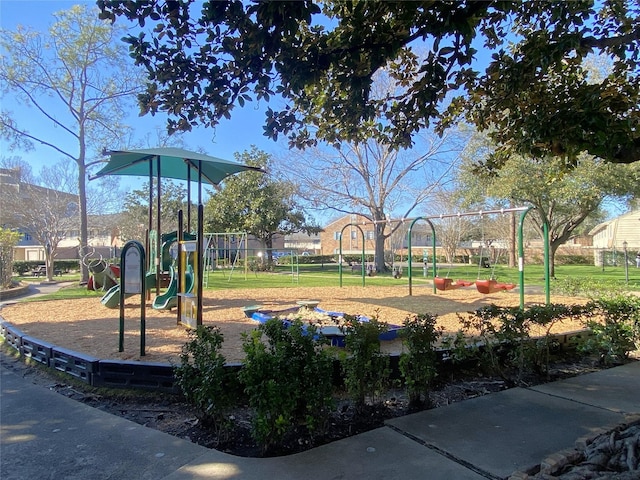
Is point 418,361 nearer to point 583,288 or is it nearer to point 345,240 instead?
point 583,288

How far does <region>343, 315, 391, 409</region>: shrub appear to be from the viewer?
351 centimetres

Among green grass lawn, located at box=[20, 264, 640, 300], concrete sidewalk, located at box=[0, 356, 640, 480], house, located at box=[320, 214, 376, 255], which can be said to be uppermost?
house, located at box=[320, 214, 376, 255]

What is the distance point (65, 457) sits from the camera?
2965mm

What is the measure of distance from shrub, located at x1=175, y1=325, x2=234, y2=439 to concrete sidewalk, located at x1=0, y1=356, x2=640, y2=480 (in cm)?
27

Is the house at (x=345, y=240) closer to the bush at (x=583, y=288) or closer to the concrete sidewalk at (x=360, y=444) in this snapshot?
the bush at (x=583, y=288)

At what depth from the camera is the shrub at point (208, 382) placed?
3.17 m

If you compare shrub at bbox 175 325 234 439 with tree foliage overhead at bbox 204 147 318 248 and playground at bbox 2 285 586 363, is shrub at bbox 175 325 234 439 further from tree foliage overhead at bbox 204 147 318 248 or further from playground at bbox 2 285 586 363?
tree foliage overhead at bbox 204 147 318 248

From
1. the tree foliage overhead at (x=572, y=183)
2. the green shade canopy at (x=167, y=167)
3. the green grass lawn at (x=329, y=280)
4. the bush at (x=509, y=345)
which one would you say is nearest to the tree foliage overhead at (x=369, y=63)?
the bush at (x=509, y=345)

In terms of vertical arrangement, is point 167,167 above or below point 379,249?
above

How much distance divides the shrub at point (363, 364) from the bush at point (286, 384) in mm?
325

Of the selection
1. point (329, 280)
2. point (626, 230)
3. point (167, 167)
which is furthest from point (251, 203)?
point (626, 230)

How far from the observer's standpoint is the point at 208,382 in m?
3.19

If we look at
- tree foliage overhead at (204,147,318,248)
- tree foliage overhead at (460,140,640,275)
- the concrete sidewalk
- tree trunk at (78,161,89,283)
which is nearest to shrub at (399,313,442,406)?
the concrete sidewalk

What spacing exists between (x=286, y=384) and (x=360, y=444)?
685mm
